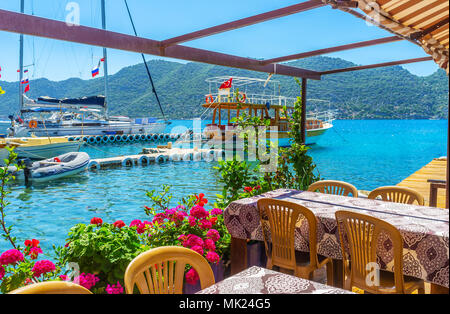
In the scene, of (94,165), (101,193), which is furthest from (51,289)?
(94,165)

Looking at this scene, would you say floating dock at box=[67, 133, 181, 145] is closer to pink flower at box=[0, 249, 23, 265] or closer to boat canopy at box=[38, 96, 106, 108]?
boat canopy at box=[38, 96, 106, 108]

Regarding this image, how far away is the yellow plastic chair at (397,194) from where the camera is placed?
305 cm

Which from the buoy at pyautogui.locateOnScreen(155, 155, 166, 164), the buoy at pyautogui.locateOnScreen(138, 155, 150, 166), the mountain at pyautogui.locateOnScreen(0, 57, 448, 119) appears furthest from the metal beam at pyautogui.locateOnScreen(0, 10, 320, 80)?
the mountain at pyautogui.locateOnScreen(0, 57, 448, 119)

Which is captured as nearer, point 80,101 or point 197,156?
point 197,156

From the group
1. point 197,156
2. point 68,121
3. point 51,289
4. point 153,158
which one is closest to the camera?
point 51,289

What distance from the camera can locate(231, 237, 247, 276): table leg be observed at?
2.61 meters

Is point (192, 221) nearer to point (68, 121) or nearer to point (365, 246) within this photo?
point (365, 246)

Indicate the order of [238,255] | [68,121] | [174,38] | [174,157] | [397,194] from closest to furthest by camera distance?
1. [238,255]
2. [174,38]
3. [397,194]
4. [174,157]
5. [68,121]

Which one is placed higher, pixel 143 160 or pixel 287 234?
pixel 287 234

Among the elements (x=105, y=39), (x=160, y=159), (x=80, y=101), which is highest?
(x=80, y=101)

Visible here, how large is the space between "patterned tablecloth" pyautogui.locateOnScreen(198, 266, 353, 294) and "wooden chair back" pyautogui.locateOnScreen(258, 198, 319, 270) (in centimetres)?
78

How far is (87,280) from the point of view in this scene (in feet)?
5.86

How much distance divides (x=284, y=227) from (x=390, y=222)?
0.65 meters

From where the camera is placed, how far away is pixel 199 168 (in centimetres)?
1681
